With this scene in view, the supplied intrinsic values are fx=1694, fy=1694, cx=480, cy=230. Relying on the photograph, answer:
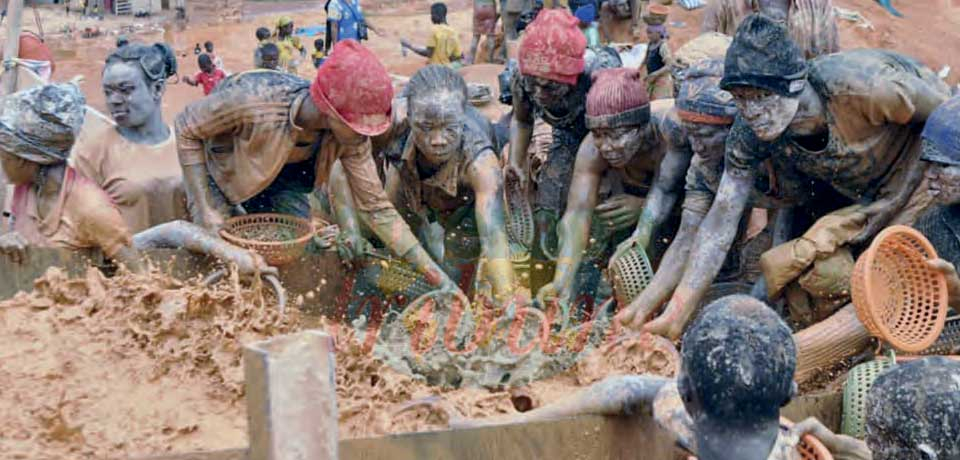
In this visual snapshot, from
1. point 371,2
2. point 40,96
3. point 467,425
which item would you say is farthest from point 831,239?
point 371,2

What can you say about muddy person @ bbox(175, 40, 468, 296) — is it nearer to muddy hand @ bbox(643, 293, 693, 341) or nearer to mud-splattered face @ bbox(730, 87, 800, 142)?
muddy hand @ bbox(643, 293, 693, 341)

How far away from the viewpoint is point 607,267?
7.71m

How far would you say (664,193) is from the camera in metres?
7.50

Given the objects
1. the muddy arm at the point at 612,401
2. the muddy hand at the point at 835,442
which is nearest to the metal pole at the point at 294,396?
the muddy hand at the point at 835,442

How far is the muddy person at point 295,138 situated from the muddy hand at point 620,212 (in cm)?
81

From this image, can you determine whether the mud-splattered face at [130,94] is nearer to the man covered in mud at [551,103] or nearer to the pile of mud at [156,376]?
the pile of mud at [156,376]

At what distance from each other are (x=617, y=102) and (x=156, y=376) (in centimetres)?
253

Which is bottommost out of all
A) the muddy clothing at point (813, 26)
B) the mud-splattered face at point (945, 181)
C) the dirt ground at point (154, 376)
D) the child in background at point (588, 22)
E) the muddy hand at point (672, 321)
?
the child in background at point (588, 22)

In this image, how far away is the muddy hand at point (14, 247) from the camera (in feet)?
22.0

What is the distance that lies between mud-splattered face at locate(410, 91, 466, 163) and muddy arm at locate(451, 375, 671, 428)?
2.17 metres

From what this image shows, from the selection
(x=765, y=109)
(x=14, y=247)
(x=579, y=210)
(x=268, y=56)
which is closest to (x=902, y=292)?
(x=765, y=109)

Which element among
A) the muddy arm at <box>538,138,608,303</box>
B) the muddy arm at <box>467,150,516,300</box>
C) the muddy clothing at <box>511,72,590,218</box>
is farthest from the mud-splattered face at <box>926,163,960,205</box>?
the muddy clothing at <box>511,72,590,218</box>

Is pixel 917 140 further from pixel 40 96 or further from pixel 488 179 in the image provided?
pixel 40 96

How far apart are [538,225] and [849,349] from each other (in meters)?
1.93
